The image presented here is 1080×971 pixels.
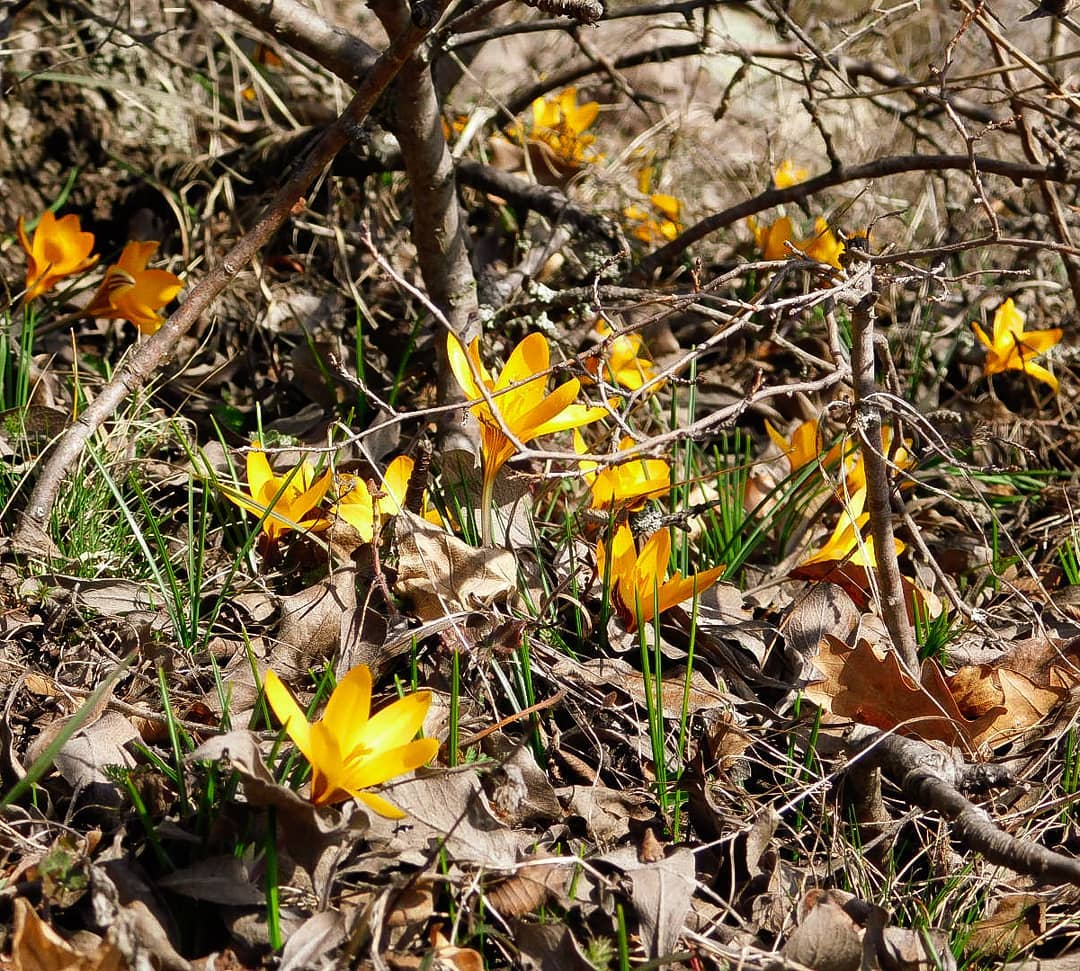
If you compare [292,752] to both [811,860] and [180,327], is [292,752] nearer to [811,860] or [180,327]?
[811,860]

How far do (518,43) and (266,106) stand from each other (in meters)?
2.21

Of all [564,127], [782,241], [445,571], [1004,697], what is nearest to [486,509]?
[445,571]

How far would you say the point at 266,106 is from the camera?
10.3 ft

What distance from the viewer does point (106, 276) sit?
2.30m

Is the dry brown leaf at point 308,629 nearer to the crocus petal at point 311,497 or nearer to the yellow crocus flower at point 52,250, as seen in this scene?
the crocus petal at point 311,497

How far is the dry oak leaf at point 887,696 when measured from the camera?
168 cm

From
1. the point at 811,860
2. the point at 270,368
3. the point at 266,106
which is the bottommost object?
the point at 811,860

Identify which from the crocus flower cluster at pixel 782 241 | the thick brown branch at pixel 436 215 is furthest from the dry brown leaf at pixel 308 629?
the crocus flower cluster at pixel 782 241

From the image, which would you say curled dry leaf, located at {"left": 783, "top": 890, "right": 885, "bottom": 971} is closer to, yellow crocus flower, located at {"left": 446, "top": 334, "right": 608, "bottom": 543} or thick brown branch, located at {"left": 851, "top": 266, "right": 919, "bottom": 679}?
thick brown branch, located at {"left": 851, "top": 266, "right": 919, "bottom": 679}

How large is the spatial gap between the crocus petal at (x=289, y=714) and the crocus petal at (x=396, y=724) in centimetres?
8

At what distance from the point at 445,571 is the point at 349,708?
44 centimetres

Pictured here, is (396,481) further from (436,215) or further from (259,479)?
(436,215)

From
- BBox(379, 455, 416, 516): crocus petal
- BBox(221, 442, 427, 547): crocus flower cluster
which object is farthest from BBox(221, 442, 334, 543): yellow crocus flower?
BBox(379, 455, 416, 516): crocus petal

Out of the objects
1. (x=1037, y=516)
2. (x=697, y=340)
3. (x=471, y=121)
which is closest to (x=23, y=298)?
(x=471, y=121)
